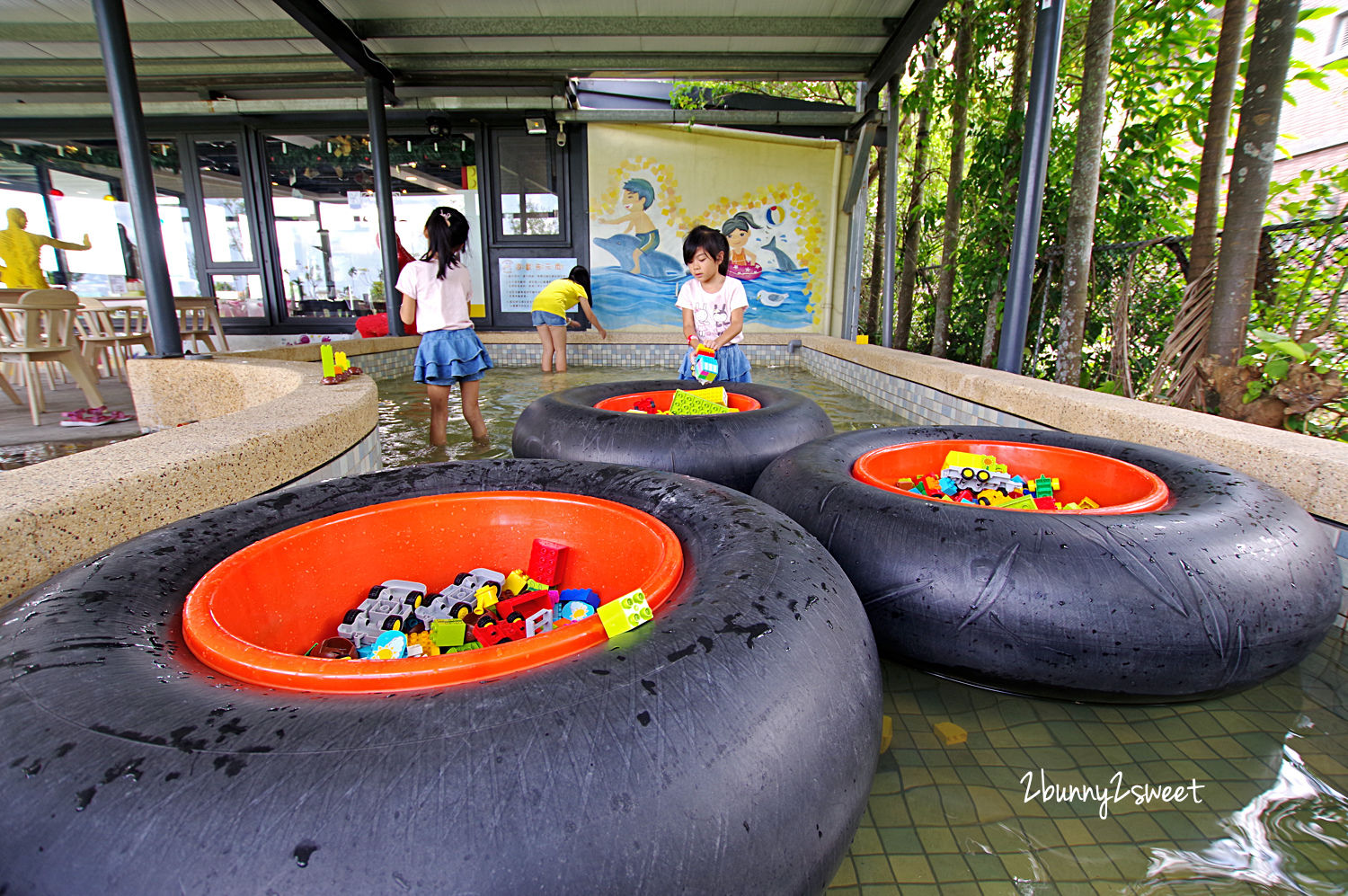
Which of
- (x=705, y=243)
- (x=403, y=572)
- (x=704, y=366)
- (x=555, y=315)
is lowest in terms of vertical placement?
(x=403, y=572)

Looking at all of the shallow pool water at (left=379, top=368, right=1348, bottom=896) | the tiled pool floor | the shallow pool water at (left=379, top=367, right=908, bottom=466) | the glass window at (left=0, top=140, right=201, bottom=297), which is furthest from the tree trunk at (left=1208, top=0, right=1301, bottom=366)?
the glass window at (left=0, top=140, right=201, bottom=297)

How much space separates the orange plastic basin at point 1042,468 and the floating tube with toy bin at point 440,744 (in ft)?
3.28


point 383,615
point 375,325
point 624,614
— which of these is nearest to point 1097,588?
point 624,614

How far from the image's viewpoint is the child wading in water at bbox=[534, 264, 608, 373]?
7.52 metres

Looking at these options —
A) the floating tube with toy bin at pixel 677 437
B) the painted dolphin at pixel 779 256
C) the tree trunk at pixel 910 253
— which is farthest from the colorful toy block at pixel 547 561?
the painted dolphin at pixel 779 256

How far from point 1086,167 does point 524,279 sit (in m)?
7.20

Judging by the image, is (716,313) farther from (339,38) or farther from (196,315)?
(196,315)

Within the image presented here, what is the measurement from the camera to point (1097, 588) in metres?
1.36

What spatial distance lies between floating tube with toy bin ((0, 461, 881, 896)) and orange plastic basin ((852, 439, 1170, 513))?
998 mm

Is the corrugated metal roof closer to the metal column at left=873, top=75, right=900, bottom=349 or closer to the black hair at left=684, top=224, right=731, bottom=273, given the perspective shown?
the metal column at left=873, top=75, right=900, bottom=349

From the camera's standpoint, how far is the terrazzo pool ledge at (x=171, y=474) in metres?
1.28

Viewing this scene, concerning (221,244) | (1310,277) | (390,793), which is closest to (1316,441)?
(1310,277)

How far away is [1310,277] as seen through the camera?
288 centimetres

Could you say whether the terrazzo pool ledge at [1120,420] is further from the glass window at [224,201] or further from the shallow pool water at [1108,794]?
the glass window at [224,201]
